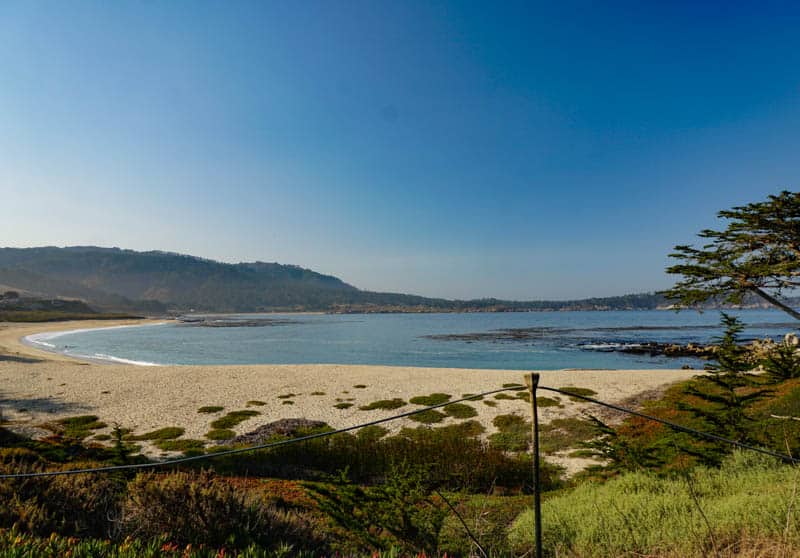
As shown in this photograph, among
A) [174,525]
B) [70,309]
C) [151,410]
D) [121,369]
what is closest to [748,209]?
[174,525]

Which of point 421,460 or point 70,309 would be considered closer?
point 421,460

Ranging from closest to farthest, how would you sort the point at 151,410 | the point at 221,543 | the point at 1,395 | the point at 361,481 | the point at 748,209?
1. the point at 221,543
2. the point at 748,209
3. the point at 361,481
4. the point at 151,410
5. the point at 1,395

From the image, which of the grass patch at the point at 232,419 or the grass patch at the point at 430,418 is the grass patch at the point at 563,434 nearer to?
the grass patch at the point at 430,418

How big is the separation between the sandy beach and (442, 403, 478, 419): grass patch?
409 millimetres

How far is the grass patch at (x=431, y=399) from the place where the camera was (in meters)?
21.5

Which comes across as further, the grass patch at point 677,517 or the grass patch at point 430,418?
the grass patch at point 430,418

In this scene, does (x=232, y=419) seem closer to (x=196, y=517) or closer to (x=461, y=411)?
(x=461, y=411)

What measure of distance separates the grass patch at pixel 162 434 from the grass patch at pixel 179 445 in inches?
25.6

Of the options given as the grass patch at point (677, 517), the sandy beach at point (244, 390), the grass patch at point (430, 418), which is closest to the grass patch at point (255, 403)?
the sandy beach at point (244, 390)

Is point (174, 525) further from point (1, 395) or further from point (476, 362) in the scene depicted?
point (476, 362)

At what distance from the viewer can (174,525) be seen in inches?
168

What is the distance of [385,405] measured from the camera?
20922mm

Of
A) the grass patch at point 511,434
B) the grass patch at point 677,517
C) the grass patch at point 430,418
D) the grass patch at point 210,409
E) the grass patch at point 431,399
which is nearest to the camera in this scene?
the grass patch at point 677,517

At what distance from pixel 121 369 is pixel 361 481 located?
99.6 ft
